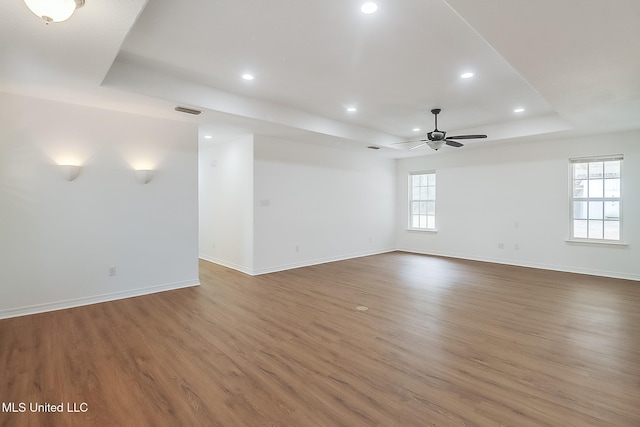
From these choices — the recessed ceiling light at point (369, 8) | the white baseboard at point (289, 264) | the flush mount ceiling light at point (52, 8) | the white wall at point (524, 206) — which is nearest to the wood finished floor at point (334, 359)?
the white baseboard at point (289, 264)

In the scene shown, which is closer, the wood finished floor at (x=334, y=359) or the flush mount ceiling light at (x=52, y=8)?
the flush mount ceiling light at (x=52, y=8)

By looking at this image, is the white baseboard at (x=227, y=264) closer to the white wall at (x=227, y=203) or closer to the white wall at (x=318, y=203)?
the white wall at (x=227, y=203)

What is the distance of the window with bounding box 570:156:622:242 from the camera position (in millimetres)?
5781

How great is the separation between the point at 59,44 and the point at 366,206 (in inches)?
257

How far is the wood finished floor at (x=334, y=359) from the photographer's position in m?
2.03

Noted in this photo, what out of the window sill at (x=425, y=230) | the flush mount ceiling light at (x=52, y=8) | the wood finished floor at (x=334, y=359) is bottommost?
the wood finished floor at (x=334, y=359)

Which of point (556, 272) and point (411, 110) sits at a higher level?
point (411, 110)

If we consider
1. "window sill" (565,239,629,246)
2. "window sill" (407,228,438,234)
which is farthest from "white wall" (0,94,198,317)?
"window sill" (565,239,629,246)

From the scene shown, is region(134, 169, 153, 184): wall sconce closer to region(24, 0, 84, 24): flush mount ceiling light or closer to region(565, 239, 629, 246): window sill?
region(24, 0, 84, 24): flush mount ceiling light

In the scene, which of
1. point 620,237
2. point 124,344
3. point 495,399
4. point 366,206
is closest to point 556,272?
point 620,237

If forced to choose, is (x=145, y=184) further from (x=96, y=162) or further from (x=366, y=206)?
(x=366, y=206)

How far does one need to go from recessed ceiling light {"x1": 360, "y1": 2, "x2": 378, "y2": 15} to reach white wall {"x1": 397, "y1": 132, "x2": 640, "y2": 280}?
5.60 meters

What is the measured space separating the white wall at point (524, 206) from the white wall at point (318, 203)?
1.30m

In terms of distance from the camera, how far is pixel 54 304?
3.94 metres
